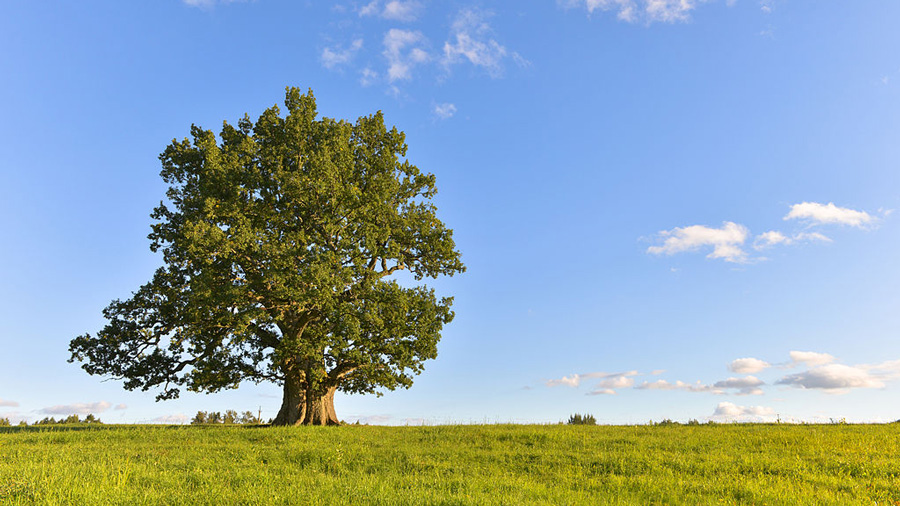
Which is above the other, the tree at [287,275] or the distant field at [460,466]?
the tree at [287,275]

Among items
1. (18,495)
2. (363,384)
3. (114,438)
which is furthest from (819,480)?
(114,438)

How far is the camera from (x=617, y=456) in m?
16.9

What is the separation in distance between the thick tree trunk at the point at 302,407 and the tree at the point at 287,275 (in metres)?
0.07

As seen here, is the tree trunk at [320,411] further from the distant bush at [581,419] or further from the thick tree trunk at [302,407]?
the distant bush at [581,419]

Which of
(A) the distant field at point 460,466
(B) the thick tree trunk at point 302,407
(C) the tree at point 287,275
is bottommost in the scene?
(A) the distant field at point 460,466

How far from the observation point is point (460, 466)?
15.6 m

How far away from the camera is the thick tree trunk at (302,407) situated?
2772 cm

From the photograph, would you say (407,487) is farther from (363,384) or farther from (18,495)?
(363,384)

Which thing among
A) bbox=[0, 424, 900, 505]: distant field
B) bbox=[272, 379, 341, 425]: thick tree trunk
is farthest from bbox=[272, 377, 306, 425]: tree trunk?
bbox=[0, 424, 900, 505]: distant field

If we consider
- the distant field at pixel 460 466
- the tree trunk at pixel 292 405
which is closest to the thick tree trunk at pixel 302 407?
the tree trunk at pixel 292 405

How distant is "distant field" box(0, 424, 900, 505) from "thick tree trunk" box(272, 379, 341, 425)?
4.42 meters

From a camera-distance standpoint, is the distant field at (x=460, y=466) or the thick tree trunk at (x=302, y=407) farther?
the thick tree trunk at (x=302, y=407)

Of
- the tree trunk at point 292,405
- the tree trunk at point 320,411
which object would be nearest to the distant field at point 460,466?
the tree trunk at point 292,405

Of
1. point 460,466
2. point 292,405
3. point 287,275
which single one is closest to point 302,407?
point 292,405
